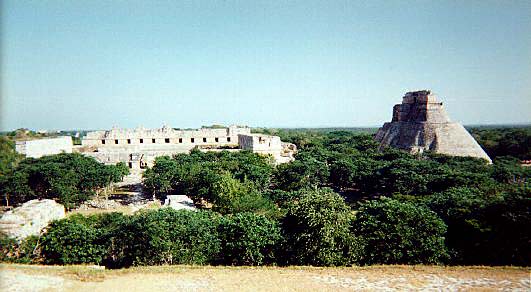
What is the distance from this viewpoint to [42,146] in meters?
29.6

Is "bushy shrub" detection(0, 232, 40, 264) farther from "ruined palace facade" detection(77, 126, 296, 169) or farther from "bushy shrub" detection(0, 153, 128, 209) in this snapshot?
"ruined palace facade" detection(77, 126, 296, 169)

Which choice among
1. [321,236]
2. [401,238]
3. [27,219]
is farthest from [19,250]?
[401,238]

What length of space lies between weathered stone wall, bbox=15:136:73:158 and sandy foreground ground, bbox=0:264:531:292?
22530mm

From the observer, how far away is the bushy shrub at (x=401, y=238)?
36.2ft

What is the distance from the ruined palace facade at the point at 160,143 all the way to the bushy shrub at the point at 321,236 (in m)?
18.5

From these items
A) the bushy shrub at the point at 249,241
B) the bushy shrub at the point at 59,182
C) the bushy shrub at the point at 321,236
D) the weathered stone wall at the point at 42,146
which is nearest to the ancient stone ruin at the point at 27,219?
the bushy shrub at the point at 59,182

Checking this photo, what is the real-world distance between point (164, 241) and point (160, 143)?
2623cm

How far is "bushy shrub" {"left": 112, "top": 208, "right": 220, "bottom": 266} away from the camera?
10.8 m

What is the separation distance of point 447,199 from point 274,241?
27.2 feet

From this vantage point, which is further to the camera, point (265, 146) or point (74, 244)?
point (265, 146)

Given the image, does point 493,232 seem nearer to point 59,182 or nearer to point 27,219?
point 27,219

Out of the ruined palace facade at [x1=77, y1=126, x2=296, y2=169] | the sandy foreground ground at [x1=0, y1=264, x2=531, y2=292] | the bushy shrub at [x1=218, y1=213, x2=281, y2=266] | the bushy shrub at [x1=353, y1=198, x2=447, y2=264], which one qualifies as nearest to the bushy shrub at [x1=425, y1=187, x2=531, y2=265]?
the bushy shrub at [x1=353, y1=198, x2=447, y2=264]

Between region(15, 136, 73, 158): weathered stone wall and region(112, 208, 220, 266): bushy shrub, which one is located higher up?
region(15, 136, 73, 158): weathered stone wall

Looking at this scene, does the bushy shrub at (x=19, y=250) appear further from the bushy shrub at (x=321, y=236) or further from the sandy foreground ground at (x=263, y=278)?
the bushy shrub at (x=321, y=236)
